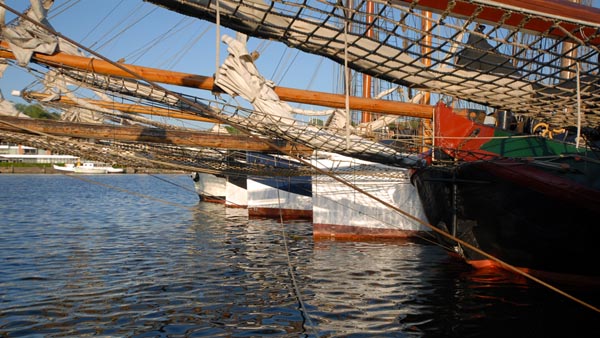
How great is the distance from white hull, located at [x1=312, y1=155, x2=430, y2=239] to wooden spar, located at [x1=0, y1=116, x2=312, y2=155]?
2103mm

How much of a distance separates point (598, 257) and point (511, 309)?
1.53 meters

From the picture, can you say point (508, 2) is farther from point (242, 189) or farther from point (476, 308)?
point (242, 189)

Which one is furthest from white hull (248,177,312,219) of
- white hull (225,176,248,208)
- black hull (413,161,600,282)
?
black hull (413,161,600,282)

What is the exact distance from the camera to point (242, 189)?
73.6 feet

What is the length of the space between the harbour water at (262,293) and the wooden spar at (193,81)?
1.85 meters

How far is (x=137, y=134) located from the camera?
1014 cm

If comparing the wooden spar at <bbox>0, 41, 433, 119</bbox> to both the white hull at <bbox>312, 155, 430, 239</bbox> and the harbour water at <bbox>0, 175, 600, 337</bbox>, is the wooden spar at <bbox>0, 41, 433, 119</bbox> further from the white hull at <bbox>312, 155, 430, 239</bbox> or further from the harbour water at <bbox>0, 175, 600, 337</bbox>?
the white hull at <bbox>312, 155, 430, 239</bbox>

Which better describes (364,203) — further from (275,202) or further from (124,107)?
(124,107)

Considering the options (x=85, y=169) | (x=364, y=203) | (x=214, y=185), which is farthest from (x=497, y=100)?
(x=85, y=169)

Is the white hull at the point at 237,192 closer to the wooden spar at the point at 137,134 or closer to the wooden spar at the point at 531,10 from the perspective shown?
the wooden spar at the point at 137,134

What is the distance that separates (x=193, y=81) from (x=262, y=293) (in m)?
3.81

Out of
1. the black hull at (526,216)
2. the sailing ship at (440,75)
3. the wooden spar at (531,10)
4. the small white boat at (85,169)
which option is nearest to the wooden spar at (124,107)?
the sailing ship at (440,75)

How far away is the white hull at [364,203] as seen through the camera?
12.7 meters

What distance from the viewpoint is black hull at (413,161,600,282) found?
22.4ft
